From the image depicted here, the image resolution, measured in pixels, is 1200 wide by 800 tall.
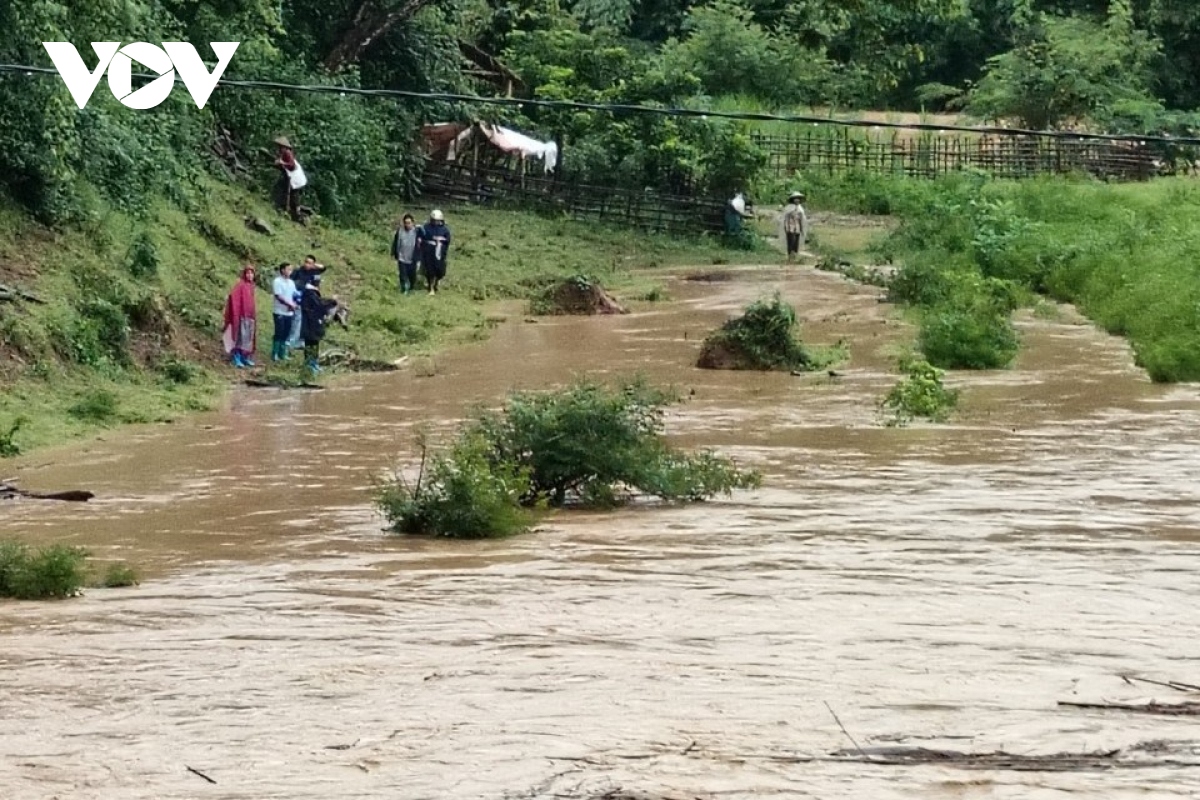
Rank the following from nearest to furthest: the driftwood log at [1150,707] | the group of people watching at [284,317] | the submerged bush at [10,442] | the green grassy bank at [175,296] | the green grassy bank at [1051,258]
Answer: the driftwood log at [1150,707] < the submerged bush at [10,442] < the green grassy bank at [175,296] < the group of people watching at [284,317] < the green grassy bank at [1051,258]

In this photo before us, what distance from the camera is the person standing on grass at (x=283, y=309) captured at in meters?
23.9

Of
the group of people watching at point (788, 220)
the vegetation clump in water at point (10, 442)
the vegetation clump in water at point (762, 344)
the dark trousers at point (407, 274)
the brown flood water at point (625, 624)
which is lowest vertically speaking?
the brown flood water at point (625, 624)

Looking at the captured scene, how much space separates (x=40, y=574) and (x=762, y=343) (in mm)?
13688

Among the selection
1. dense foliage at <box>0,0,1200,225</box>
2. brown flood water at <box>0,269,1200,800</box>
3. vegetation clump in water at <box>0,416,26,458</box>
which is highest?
dense foliage at <box>0,0,1200,225</box>

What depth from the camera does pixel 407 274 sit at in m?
31.1

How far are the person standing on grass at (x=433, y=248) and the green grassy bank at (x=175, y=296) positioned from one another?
1.79ft

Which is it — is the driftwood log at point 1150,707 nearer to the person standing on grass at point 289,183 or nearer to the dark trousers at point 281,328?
the dark trousers at point 281,328

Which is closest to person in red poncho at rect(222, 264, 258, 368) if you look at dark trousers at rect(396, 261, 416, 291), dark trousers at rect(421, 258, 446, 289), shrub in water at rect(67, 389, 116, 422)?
shrub in water at rect(67, 389, 116, 422)

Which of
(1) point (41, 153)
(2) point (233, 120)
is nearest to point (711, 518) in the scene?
(1) point (41, 153)

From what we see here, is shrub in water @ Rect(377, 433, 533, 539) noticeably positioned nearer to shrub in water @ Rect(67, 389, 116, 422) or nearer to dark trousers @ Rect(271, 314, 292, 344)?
shrub in water @ Rect(67, 389, 116, 422)

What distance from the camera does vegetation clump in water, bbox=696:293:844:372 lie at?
948 inches

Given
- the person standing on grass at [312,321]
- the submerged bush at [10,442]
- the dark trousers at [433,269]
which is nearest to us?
the submerged bush at [10,442]

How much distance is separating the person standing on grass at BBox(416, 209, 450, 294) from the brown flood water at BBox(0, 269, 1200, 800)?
11282 millimetres

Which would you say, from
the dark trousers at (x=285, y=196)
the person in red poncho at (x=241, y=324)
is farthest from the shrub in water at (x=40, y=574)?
the dark trousers at (x=285, y=196)
